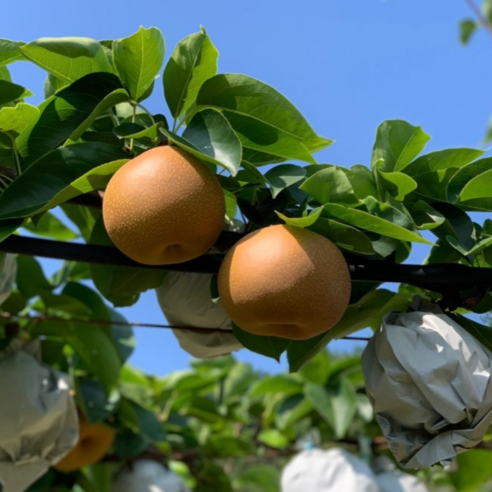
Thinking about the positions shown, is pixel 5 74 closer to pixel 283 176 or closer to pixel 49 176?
pixel 49 176

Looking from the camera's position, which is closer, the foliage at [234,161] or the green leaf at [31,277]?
the foliage at [234,161]

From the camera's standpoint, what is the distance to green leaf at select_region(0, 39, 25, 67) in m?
0.76

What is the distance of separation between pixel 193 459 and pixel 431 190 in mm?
1431

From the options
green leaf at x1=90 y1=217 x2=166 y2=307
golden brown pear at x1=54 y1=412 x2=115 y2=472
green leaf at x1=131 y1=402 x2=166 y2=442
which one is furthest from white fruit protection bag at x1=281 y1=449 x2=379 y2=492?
green leaf at x1=90 y1=217 x2=166 y2=307

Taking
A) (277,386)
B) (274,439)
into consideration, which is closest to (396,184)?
(277,386)

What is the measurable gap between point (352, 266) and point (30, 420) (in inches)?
26.3

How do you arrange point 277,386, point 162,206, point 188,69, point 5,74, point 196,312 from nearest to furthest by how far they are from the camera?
1. point 162,206
2. point 188,69
3. point 5,74
4. point 196,312
5. point 277,386

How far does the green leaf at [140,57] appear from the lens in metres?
0.73

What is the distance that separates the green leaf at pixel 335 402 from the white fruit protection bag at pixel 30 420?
0.69m

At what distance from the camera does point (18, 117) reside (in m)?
0.74

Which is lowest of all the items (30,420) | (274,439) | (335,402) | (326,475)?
(274,439)

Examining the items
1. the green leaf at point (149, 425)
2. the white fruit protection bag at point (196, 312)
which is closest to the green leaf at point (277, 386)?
the green leaf at point (149, 425)

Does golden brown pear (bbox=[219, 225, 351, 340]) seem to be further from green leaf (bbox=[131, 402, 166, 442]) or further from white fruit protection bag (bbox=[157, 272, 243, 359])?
green leaf (bbox=[131, 402, 166, 442])

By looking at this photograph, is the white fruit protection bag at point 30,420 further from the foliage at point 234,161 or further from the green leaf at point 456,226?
the green leaf at point 456,226
